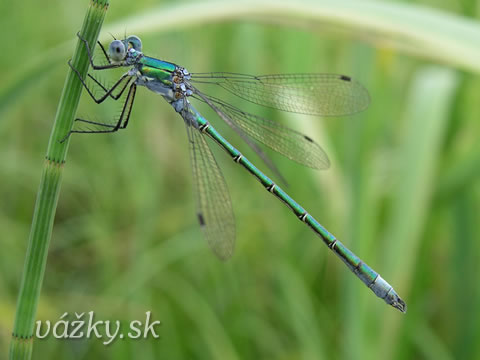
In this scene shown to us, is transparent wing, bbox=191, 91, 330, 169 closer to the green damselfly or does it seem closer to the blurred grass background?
the green damselfly

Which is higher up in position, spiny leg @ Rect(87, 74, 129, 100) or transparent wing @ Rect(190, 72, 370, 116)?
transparent wing @ Rect(190, 72, 370, 116)

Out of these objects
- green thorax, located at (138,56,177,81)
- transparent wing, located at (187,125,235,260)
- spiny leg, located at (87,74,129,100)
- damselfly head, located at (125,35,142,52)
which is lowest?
transparent wing, located at (187,125,235,260)

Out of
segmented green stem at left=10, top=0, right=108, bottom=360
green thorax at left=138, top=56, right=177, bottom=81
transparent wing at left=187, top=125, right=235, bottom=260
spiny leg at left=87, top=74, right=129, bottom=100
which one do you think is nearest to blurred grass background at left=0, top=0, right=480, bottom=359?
green thorax at left=138, top=56, right=177, bottom=81

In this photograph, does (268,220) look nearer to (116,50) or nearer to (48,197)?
(116,50)

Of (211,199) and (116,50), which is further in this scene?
(211,199)

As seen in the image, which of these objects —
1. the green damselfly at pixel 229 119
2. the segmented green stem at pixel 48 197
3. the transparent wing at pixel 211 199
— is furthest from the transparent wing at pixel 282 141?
the segmented green stem at pixel 48 197

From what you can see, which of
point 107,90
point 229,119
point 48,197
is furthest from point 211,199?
point 48,197

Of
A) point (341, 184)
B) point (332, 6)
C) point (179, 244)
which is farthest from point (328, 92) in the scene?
point (179, 244)

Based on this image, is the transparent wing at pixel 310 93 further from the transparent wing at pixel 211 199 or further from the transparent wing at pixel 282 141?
the transparent wing at pixel 211 199
